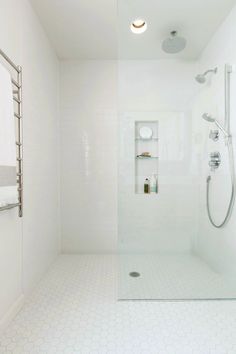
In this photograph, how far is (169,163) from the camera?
2199 millimetres

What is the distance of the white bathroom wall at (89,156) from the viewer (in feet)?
8.81

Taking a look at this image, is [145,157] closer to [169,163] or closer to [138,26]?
[169,163]

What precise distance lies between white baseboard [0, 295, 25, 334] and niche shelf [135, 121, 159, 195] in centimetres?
127

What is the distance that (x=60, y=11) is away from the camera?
194cm

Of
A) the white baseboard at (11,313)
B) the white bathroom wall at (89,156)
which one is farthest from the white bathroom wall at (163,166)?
the white baseboard at (11,313)

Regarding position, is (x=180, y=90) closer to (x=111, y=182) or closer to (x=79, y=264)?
(x=111, y=182)

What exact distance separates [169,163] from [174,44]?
1038mm

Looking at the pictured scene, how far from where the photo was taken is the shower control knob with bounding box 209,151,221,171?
205 cm

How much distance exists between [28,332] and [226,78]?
2.22 metres

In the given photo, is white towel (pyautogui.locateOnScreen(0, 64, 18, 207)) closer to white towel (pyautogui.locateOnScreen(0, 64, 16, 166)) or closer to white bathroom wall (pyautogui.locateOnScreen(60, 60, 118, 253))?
white towel (pyautogui.locateOnScreen(0, 64, 16, 166))

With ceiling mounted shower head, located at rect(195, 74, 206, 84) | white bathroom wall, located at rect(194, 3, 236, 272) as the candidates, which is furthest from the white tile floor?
ceiling mounted shower head, located at rect(195, 74, 206, 84)

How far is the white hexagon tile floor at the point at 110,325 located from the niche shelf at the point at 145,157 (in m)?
0.97

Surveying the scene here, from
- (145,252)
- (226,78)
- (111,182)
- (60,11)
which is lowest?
(145,252)

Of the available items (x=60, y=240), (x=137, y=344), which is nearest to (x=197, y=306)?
(x=137, y=344)
